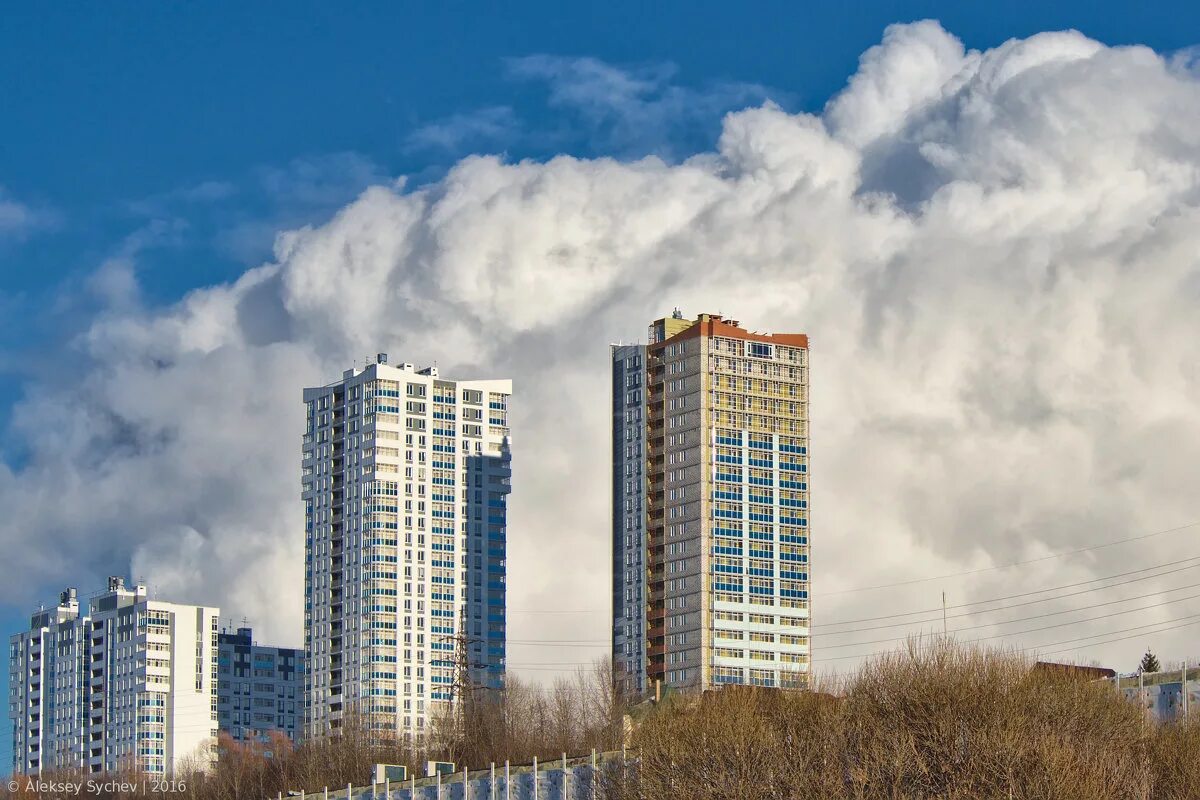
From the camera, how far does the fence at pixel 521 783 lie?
355 ft

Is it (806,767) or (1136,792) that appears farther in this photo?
(806,767)

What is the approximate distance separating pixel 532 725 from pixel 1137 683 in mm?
81211

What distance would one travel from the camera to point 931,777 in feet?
311

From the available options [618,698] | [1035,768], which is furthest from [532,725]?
[1035,768]

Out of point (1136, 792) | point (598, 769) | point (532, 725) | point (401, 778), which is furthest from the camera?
point (532, 725)

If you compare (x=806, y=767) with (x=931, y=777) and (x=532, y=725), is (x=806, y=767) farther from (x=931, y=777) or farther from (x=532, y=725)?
(x=532, y=725)

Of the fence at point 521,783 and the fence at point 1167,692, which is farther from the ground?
the fence at point 1167,692

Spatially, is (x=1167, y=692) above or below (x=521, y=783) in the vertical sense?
above

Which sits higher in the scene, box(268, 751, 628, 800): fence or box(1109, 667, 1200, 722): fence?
box(1109, 667, 1200, 722): fence

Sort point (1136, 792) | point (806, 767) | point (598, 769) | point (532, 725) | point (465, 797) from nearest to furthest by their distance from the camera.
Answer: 1. point (1136, 792)
2. point (806, 767)
3. point (598, 769)
4. point (465, 797)
5. point (532, 725)

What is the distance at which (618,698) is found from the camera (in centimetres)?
18850

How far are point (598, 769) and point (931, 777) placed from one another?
64.6 ft

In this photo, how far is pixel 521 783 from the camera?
112 metres

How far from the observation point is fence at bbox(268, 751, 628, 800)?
108250mm
